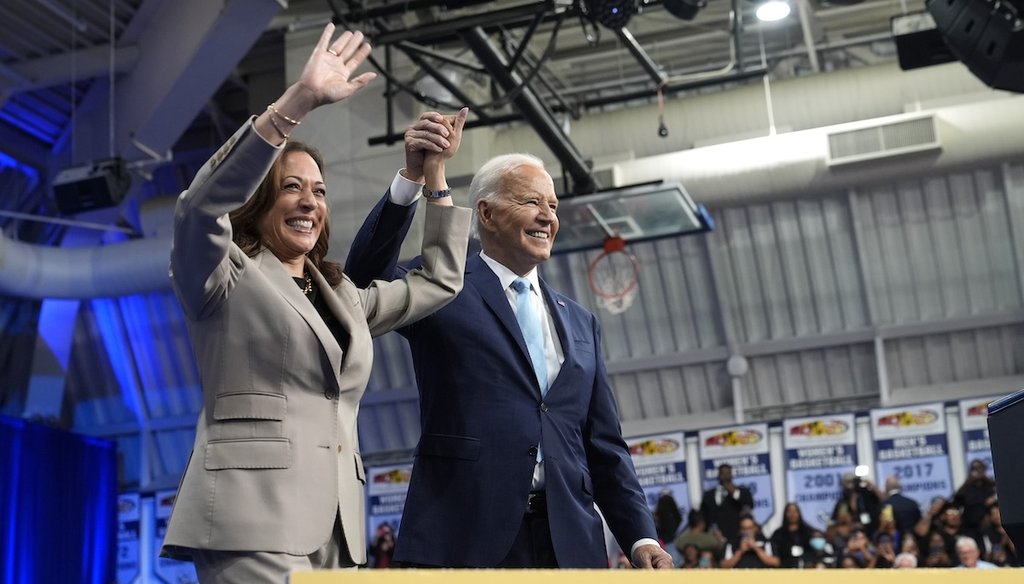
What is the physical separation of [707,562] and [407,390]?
3096 mm

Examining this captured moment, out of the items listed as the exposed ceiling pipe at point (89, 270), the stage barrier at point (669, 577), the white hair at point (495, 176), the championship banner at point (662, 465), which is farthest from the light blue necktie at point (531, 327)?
the exposed ceiling pipe at point (89, 270)

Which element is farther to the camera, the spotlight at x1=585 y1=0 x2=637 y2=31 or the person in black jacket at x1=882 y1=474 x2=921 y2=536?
the person in black jacket at x1=882 y1=474 x2=921 y2=536

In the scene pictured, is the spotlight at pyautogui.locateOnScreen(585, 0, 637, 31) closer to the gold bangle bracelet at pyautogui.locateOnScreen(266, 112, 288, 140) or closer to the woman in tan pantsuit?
the woman in tan pantsuit

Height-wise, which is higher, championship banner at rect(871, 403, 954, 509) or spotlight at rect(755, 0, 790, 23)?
spotlight at rect(755, 0, 790, 23)

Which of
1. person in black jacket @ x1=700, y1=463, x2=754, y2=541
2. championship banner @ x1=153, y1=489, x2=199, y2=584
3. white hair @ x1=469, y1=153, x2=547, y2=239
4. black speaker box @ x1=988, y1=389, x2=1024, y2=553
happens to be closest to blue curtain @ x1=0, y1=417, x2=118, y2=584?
championship banner @ x1=153, y1=489, x2=199, y2=584

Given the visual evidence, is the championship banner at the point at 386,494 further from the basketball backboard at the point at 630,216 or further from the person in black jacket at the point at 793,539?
the person in black jacket at the point at 793,539

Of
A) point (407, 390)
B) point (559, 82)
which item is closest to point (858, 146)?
point (559, 82)

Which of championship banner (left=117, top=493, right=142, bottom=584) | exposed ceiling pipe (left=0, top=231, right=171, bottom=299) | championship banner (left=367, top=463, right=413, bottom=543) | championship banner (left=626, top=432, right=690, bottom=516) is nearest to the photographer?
exposed ceiling pipe (left=0, top=231, right=171, bottom=299)

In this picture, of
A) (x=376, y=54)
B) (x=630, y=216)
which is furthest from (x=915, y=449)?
(x=376, y=54)

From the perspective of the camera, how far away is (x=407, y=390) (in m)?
10.2

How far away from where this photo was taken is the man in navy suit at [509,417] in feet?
7.56

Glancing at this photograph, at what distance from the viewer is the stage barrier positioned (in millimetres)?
1074

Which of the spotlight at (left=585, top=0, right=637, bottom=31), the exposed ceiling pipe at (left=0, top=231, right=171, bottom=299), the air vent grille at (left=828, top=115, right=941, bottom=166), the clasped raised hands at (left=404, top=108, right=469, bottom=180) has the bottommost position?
the clasped raised hands at (left=404, top=108, right=469, bottom=180)

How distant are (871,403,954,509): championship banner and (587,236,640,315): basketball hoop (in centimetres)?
218
